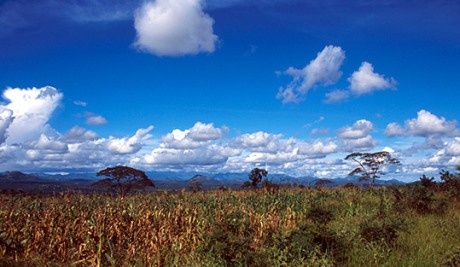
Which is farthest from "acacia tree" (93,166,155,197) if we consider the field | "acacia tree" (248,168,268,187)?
the field

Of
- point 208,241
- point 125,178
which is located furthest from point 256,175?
point 208,241

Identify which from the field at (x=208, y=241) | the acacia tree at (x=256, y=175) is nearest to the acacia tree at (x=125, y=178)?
the acacia tree at (x=256, y=175)

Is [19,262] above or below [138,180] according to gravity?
below

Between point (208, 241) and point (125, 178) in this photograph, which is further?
point (125, 178)

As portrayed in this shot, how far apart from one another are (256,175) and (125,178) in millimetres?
15016

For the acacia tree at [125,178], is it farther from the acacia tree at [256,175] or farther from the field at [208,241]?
the field at [208,241]

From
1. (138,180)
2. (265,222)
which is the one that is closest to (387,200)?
(265,222)

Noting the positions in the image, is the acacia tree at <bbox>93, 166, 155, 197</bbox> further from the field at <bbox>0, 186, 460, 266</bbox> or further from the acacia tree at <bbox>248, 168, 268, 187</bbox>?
the field at <bbox>0, 186, 460, 266</bbox>

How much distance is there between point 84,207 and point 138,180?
24384 mm

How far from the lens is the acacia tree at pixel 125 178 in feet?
126

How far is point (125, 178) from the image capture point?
129 ft

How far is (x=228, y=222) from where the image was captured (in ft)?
40.4

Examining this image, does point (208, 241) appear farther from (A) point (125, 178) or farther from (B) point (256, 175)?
(A) point (125, 178)

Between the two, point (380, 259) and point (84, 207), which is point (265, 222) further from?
point (84, 207)
